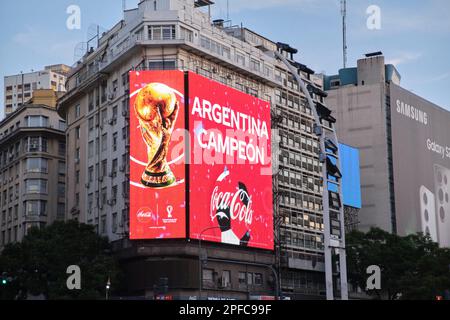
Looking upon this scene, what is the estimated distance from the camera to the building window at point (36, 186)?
11988 cm

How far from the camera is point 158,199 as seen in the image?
86250 mm

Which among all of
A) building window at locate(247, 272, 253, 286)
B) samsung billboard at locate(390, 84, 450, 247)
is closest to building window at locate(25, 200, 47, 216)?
building window at locate(247, 272, 253, 286)

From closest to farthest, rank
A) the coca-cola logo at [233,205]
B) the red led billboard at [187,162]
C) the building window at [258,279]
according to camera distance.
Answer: the red led billboard at [187,162] < the coca-cola logo at [233,205] < the building window at [258,279]

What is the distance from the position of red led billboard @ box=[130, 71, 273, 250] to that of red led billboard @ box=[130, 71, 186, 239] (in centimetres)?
11

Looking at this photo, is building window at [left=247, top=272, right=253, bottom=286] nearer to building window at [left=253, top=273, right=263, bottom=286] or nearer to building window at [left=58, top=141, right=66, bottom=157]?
building window at [left=253, top=273, right=263, bottom=286]

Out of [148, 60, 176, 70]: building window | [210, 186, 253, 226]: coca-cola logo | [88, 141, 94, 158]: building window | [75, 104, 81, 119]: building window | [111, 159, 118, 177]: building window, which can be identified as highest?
[148, 60, 176, 70]: building window

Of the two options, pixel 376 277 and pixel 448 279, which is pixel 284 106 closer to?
pixel 376 277

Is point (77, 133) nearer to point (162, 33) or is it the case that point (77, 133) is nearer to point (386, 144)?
point (162, 33)

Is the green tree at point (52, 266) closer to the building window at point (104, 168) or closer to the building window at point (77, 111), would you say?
the building window at point (104, 168)

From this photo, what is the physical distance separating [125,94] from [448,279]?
143 feet

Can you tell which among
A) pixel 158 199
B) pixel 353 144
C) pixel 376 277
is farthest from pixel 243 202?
pixel 353 144

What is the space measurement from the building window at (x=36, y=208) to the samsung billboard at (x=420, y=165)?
58.2 m

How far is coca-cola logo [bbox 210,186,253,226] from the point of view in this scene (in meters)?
89.1

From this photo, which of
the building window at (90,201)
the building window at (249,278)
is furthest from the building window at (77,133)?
the building window at (249,278)
